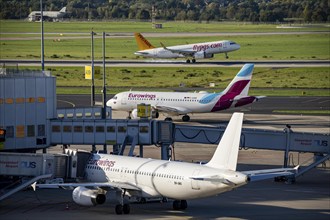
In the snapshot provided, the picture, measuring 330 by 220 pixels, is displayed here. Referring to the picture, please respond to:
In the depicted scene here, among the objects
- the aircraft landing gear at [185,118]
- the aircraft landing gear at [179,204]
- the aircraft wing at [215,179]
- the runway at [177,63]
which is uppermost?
the aircraft wing at [215,179]

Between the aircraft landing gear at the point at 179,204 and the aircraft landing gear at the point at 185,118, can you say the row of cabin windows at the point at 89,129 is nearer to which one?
the aircraft landing gear at the point at 179,204

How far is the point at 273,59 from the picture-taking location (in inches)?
7756

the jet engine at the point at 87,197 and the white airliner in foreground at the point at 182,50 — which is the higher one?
the jet engine at the point at 87,197

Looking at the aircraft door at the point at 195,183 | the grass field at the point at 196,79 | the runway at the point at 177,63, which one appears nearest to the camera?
the aircraft door at the point at 195,183

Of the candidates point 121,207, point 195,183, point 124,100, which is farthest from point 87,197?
point 124,100

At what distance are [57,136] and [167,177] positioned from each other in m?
14.9

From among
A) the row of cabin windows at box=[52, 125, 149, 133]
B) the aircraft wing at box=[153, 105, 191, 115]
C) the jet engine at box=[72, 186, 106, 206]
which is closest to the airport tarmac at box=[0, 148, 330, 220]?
the jet engine at box=[72, 186, 106, 206]

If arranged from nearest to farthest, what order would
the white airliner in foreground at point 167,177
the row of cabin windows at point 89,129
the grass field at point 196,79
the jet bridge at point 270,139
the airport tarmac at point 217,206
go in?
1. the white airliner in foreground at point 167,177
2. the airport tarmac at point 217,206
3. the row of cabin windows at point 89,129
4. the jet bridge at point 270,139
5. the grass field at point 196,79

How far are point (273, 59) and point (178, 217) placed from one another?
5490 inches

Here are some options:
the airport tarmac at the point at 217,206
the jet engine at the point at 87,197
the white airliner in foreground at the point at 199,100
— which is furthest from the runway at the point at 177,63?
the jet engine at the point at 87,197

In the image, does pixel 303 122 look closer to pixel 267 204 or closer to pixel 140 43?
pixel 267 204

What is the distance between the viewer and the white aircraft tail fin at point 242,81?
108 metres

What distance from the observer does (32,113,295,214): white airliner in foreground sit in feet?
186

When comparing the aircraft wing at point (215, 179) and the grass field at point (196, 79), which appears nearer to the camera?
the aircraft wing at point (215, 179)
